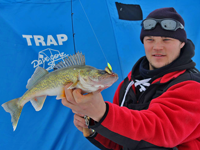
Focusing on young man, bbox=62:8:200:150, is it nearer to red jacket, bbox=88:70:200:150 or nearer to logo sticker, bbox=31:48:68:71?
red jacket, bbox=88:70:200:150

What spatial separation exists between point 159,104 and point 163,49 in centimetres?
57

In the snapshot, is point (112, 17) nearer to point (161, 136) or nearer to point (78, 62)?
point (78, 62)

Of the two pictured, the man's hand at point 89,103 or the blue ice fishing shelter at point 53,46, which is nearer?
the man's hand at point 89,103

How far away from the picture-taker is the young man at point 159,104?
0.80 metres

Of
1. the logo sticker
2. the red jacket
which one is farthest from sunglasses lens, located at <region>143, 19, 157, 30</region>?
the logo sticker

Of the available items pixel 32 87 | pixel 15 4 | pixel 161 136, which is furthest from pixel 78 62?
pixel 15 4

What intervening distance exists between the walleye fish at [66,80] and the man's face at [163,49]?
0.67m

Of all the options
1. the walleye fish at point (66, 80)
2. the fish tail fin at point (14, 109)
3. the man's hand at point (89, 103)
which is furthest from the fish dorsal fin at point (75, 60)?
the fish tail fin at point (14, 109)

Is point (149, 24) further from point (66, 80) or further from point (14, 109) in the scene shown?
point (14, 109)

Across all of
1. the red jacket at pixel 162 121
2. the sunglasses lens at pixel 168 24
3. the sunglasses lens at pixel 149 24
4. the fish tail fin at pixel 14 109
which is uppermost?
the sunglasses lens at pixel 149 24

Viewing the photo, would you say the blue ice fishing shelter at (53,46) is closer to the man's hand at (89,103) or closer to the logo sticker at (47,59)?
the logo sticker at (47,59)

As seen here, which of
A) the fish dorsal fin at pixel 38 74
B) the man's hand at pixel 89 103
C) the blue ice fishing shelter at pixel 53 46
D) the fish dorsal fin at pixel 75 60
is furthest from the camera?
→ the blue ice fishing shelter at pixel 53 46

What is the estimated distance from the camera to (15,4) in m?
1.88

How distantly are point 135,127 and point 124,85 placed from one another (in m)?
0.84
